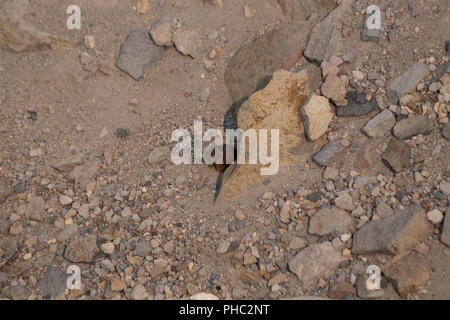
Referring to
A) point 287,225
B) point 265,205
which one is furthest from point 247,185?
point 287,225

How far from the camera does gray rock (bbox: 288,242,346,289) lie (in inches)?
141

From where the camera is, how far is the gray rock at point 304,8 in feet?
16.9

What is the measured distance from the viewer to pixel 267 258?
3801mm

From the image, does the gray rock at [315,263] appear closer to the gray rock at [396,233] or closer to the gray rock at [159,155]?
the gray rock at [396,233]

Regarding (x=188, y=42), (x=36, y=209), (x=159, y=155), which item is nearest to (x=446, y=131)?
(x=159, y=155)

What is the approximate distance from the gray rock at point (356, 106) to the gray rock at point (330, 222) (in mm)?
1092

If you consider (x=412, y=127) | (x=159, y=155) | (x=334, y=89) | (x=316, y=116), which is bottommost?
(x=159, y=155)

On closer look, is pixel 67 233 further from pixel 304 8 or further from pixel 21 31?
pixel 304 8

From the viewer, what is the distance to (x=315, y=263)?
11.8ft

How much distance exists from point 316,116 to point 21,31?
433cm

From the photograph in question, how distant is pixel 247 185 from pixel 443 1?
9.68 feet

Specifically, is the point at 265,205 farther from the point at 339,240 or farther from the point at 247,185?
the point at 339,240

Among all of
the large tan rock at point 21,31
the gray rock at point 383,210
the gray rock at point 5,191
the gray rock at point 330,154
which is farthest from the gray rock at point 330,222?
the large tan rock at point 21,31

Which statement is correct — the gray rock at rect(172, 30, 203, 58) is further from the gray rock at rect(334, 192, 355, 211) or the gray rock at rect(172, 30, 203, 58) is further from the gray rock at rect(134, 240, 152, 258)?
the gray rock at rect(334, 192, 355, 211)
